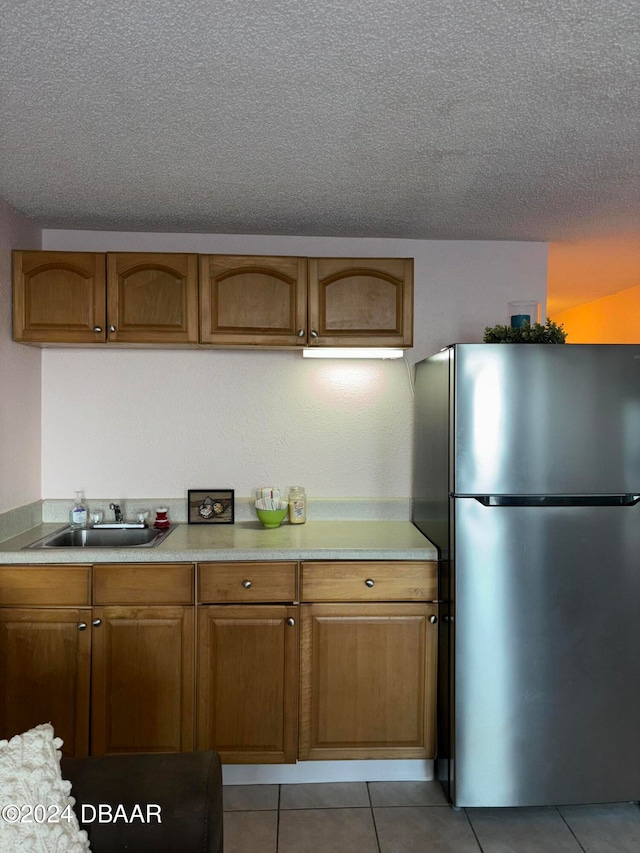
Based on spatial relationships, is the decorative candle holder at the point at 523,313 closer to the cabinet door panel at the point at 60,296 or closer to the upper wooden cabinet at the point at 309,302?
the upper wooden cabinet at the point at 309,302

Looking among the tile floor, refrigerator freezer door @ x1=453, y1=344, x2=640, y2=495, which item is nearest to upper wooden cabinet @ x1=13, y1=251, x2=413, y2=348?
refrigerator freezer door @ x1=453, y1=344, x2=640, y2=495

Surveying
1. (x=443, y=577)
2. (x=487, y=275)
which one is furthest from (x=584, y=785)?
(x=487, y=275)

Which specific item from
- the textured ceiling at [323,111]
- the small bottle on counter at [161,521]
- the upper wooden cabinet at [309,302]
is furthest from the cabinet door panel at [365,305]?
the small bottle on counter at [161,521]

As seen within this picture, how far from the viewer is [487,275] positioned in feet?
10.8

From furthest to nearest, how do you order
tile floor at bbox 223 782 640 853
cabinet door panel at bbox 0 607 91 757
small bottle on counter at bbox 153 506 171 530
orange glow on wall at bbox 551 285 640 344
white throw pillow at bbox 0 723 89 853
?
orange glow on wall at bbox 551 285 640 344 < small bottle on counter at bbox 153 506 171 530 < cabinet door panel at bbox 0 607 91 757 < tile floor at bbox 223 782 640 853 < white throw pillow at bbox 0 723 89 853

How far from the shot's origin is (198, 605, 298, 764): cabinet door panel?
2564 mm

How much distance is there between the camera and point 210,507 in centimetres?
318

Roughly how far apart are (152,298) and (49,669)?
5.16 feet

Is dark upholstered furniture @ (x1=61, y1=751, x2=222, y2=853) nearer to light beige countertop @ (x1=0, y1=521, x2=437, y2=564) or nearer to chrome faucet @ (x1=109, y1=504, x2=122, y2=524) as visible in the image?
light beige countertop @ (x1=0, y1=521, x2=437, y2=564)

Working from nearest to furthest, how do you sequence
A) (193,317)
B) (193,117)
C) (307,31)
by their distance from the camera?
(307,31)
(193,117)
(193,317)

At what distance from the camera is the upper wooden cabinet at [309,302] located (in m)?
2.85

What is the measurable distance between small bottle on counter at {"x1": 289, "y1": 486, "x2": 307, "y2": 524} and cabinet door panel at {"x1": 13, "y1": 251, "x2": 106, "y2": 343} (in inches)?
46.0

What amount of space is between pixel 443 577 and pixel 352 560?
0.37m

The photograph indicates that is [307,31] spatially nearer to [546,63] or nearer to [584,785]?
[546,63]
